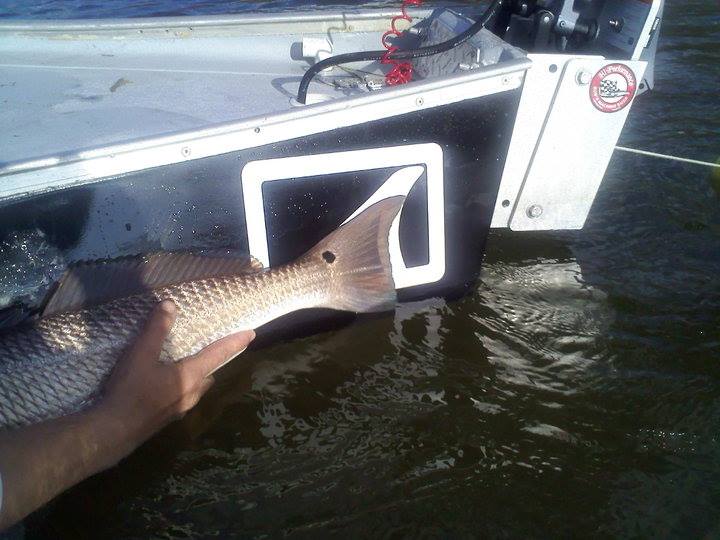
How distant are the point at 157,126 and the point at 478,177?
1518 millimetres

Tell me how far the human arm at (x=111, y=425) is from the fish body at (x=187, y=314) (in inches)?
4.7

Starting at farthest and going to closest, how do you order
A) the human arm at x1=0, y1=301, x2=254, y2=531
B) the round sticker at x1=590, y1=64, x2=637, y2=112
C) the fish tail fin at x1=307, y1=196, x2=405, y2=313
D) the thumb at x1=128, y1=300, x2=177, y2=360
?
1. the round sticker at x1=590, y1=64, x2=637, y2=112
2. the fish tail fin at x1=307, y1=196, x2=405, y2=313
3. the thumb at x1=128, y1=300, x2=177, y2=360
4. the human arm at x1=0, y1=301, x2=254, y2=531

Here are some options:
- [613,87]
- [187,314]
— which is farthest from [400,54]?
[187,314]

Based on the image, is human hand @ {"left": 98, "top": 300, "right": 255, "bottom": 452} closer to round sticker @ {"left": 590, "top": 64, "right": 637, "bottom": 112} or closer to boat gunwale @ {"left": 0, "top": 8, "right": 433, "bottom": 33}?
Result: round sticker @ {"left": 590, "top": 64, "right": 637, "bottom": 112}

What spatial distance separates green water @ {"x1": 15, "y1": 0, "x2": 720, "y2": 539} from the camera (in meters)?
2.39

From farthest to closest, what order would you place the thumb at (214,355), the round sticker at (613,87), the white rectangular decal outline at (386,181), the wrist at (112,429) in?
the round sticker at (613,87) < the white rectangular decal outline at (386,181) < the thumb at (214,355) < the wrist at (112,429)

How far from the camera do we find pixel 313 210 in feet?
9.37

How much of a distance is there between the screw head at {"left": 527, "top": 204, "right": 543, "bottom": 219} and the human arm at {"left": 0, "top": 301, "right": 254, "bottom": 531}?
62.1 inches

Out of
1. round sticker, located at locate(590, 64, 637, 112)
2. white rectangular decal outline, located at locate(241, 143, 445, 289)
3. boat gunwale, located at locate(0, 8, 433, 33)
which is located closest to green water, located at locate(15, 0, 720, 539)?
white rectangular decal outline, located at locate(241, 143, 445, 289)

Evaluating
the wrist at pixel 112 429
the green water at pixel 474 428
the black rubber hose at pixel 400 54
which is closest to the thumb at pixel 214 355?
the wrist at pixel 112 429

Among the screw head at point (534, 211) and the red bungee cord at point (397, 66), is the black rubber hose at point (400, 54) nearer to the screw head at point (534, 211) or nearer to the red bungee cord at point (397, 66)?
the red bungee cord at point (397, 66)

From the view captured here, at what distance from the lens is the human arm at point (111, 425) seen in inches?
71.8

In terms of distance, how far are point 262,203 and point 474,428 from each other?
134 centimetres

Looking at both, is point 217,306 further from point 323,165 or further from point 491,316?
point 491,316
